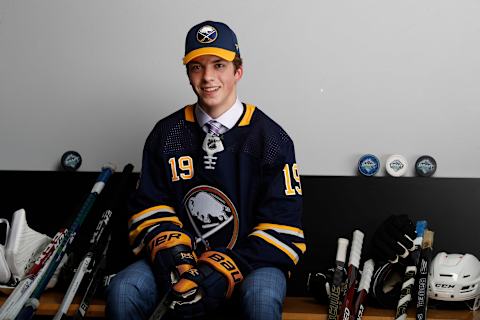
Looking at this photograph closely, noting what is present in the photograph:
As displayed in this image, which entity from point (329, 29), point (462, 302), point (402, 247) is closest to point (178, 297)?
point (402, 247)

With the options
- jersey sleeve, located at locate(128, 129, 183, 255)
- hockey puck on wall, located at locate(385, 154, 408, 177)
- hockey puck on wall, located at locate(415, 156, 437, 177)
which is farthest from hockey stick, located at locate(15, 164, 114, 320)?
hockey puck on wall, located at locate(415, 156, 437, 177)

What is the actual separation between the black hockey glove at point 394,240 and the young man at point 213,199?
1.25 feet

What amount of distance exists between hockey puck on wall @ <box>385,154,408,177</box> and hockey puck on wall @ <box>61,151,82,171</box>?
4.04 feet

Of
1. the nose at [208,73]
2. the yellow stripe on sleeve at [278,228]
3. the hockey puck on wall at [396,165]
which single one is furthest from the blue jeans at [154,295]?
the hockey puck on wall at [396,165]

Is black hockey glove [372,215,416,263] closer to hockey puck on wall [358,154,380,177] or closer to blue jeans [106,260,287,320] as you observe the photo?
hockey puck on wall [358,154,380,177]

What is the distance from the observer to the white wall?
311cm

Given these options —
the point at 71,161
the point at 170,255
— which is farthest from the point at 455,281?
the point at 71,161

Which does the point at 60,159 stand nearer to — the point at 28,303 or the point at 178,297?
the point at 28,303

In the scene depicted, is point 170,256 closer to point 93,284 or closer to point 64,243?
point 93,284

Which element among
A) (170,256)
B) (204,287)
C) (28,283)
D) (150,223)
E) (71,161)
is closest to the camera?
(204,287)

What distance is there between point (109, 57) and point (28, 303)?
3.66ft

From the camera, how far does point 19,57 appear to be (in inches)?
130

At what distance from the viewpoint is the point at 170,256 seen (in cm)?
243

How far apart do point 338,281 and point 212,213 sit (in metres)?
0.51
